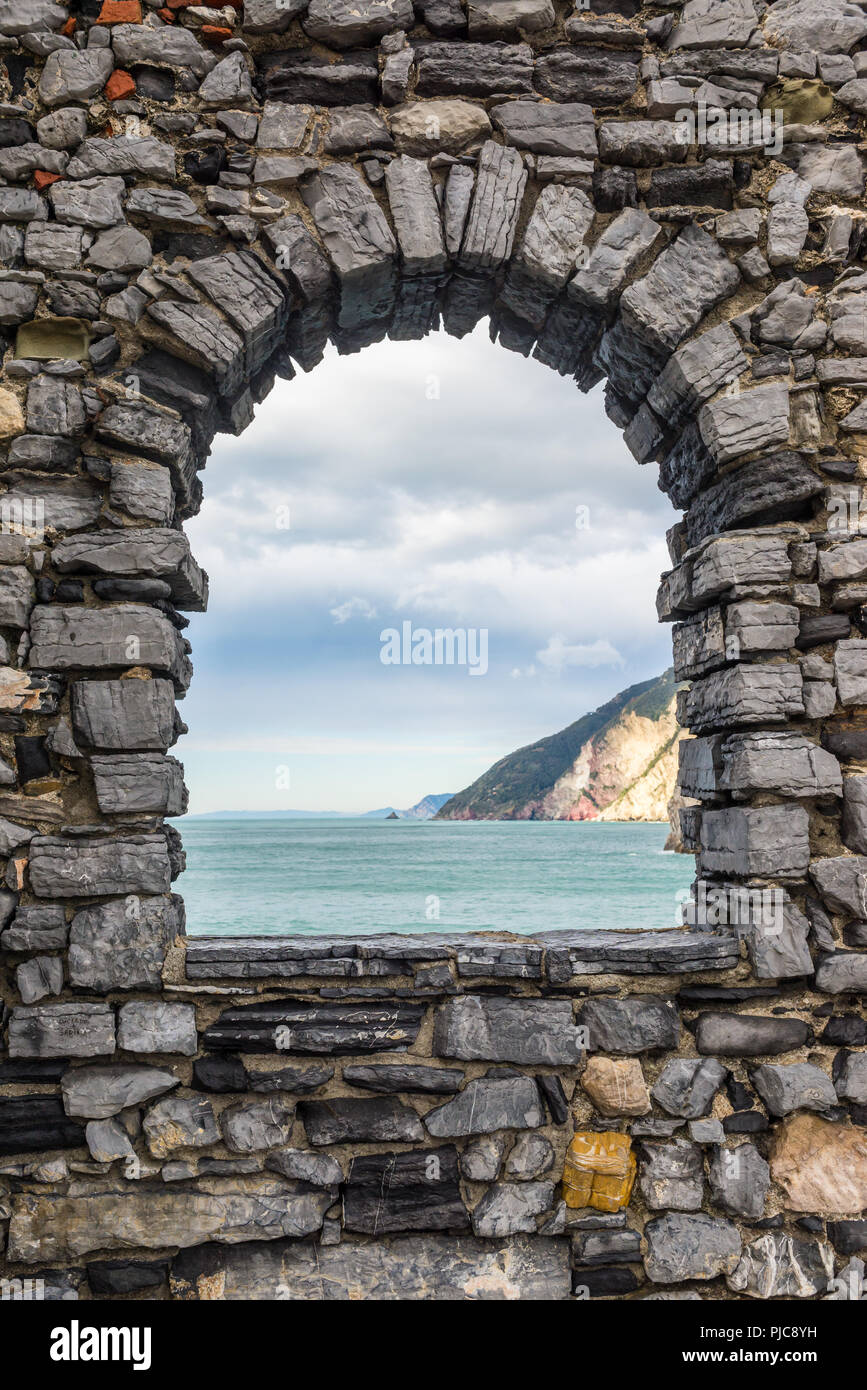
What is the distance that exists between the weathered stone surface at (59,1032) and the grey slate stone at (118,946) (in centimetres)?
9

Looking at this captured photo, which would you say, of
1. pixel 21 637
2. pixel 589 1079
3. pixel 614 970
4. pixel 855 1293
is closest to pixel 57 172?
pixel 21 637

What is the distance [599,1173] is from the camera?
8.89 feet

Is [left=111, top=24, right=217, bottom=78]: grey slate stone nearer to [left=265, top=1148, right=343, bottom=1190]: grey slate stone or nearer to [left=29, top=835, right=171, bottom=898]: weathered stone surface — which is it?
[left=29, top=835, right=171, bottom=898]: weathered stone surface

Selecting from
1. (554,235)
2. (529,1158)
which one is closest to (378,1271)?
(529,1158)

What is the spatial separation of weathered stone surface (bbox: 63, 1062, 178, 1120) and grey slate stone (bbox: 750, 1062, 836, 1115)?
194 cm

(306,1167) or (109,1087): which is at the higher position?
(109,1087)

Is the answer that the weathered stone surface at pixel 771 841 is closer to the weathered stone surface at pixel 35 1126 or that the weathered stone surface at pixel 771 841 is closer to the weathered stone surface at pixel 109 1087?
the weathered stone surface at pixel 109 1087

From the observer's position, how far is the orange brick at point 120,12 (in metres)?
3.00

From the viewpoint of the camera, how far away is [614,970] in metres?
2.79

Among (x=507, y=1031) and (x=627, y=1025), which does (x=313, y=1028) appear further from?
(x=627, y=1025)

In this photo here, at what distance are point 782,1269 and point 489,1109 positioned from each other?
42.8 inches

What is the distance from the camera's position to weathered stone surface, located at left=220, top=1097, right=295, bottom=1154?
2674 mm

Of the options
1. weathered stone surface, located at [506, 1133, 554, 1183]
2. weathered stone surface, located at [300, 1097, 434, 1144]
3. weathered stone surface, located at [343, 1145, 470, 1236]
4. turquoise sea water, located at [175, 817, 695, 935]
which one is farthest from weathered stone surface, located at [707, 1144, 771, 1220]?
turquoise sea water, located at [175, 817, 695, 935]
